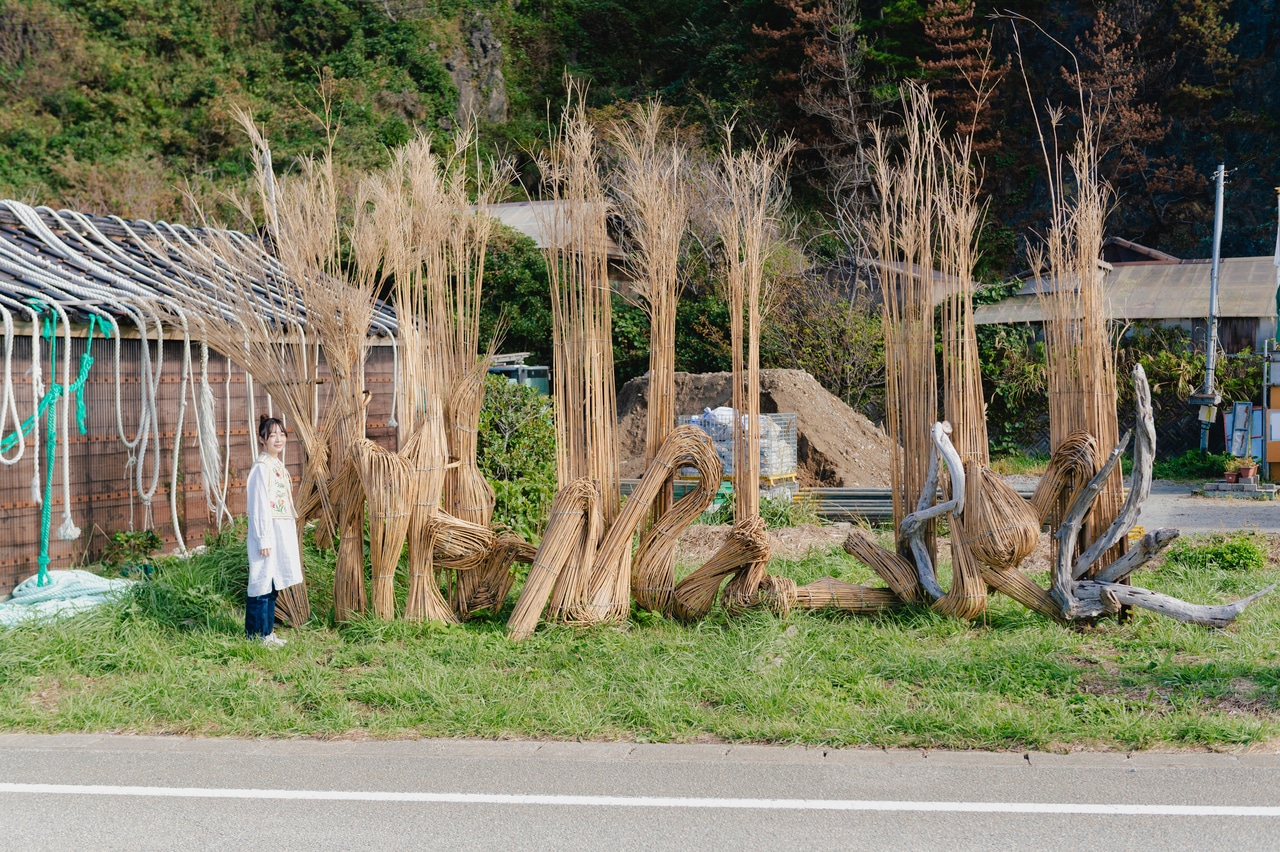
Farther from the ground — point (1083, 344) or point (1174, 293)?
point (1174, 293)

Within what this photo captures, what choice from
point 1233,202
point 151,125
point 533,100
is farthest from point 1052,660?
point 533,100

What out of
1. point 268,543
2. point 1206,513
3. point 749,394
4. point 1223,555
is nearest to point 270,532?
point 268,543

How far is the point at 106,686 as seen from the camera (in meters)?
4.98

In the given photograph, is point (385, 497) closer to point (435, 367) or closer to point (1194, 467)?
point (435, 367)

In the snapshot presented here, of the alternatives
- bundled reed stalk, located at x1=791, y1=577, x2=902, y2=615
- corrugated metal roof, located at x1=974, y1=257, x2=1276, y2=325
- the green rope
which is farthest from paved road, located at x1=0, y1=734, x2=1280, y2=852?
corrugated metal roof, located at x1=974, y1=257, x2=1276, y2=325

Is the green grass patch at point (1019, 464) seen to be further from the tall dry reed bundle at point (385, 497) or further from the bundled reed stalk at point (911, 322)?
the tall dry reed bundle at point (385, 497)

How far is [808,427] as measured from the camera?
12.7m

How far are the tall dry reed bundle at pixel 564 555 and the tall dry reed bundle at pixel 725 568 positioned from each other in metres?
0.55

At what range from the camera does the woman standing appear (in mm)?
5484

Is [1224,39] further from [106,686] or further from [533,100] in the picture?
[106,686]

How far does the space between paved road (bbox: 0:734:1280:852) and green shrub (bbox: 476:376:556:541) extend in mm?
3604

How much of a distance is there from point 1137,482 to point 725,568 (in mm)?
2135

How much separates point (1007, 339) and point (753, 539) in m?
12.4

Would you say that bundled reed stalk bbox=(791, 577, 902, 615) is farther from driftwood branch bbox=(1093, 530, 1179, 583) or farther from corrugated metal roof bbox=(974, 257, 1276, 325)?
corrugated metal roof bbox=(974, 257, 1276, 325)
